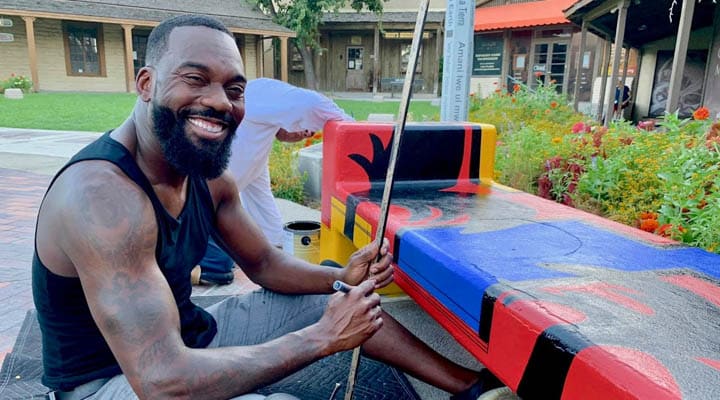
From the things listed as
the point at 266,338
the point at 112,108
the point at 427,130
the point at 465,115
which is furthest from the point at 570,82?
the point at 266,338

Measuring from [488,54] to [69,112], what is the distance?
1443cm

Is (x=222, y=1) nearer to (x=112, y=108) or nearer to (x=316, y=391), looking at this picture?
(x=112, y=108)

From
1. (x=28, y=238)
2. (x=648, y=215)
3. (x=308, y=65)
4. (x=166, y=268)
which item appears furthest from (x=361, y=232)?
(x=308, y=65)

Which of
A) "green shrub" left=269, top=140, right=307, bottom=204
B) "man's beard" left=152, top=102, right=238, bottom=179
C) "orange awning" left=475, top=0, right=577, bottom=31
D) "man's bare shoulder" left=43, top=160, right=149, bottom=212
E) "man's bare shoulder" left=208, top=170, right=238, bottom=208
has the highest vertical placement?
"orange awning" left=475, top=0, right=577, bottom=31

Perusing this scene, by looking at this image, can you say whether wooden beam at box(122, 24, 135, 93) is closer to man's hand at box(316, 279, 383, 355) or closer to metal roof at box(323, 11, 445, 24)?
metal roof at box(323, 11, 445, 24)

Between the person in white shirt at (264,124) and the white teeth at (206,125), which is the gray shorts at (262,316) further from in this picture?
the person in white shirt at (264,124)

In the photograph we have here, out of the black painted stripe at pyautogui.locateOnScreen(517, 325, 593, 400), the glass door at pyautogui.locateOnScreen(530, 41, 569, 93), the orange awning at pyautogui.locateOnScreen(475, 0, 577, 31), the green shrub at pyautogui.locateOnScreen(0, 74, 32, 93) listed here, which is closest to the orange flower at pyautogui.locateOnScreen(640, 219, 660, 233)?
the black painted stripe at pyautogui.locateOnScreen(517, 325, 593, 400)

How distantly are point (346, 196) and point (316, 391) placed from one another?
0.90 metres

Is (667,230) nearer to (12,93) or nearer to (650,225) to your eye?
(650,225)

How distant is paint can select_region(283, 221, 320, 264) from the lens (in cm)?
335

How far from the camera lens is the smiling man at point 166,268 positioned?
4.24ft

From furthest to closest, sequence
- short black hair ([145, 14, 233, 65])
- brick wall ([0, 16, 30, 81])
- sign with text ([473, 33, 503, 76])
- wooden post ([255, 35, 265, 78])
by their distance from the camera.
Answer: wooden post ([255, 35, 265, 78]) < sign with text ([473, 33, 503, 76]) < brick wall ([0, 16, 30, 81]) < short black hair ([145, 14, 233, 65])

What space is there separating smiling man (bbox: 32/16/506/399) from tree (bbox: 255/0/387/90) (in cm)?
2136

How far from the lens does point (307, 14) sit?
71.8 ft
